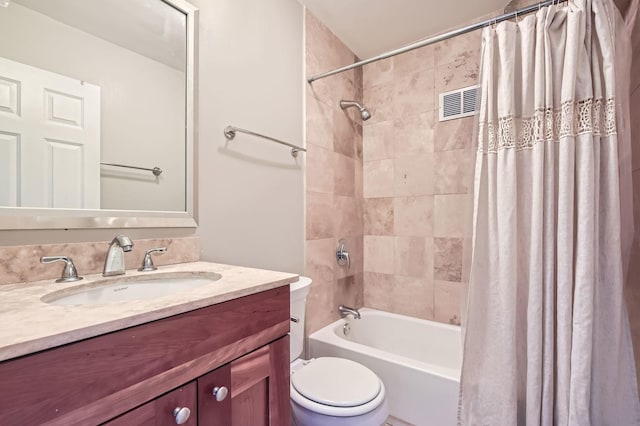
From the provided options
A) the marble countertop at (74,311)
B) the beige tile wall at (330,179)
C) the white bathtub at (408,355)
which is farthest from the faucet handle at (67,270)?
the white bathtub at (408,355)

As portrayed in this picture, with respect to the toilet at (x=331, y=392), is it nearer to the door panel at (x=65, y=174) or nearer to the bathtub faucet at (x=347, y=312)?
the bathtub faucet at (x=347, y=312)

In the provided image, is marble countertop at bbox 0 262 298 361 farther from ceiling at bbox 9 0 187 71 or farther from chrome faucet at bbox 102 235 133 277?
ceiling at bbox 9 0 187 71

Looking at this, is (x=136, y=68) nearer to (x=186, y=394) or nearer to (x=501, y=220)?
(x=186, y=394)

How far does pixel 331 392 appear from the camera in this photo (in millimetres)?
1207

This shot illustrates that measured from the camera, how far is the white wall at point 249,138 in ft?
4.15

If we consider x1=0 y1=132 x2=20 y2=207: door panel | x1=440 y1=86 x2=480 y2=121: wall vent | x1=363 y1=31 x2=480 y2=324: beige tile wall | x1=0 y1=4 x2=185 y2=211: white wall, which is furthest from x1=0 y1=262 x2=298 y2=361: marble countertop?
x1=440 y1=86 x2=480 y2=121: wall vent

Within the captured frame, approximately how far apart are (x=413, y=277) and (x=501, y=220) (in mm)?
1101

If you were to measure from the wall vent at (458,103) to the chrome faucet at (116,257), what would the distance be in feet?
6.51

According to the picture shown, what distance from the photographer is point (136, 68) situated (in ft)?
3.62

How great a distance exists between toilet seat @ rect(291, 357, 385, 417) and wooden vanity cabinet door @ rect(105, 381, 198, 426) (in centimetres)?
67

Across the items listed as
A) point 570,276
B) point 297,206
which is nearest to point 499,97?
point 570,276

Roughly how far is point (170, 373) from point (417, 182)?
1.92 metres

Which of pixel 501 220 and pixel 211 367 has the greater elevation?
pixel 501 220

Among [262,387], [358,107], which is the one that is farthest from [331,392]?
[358,107]
